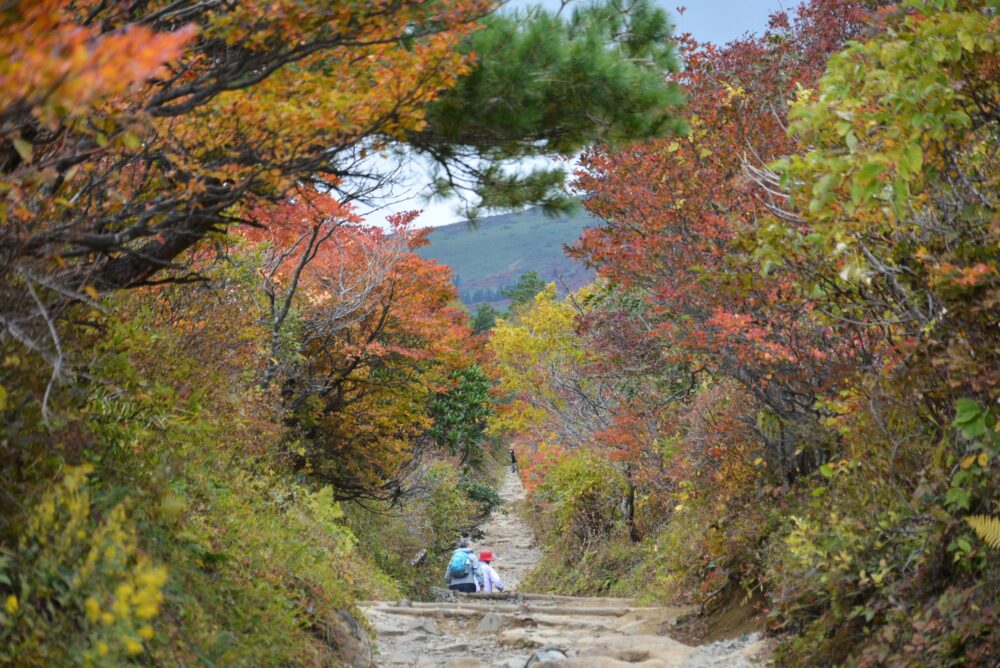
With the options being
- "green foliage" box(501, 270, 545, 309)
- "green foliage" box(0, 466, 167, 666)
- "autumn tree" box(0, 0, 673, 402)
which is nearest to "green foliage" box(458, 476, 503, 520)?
"autumn tree" box(0, 0, 673, 402)

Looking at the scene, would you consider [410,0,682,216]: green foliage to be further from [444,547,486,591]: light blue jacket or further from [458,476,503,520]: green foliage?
[458,476,503,520]: green foliage

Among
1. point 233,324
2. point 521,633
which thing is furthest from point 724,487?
point 233,324

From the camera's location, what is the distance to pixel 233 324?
918cm

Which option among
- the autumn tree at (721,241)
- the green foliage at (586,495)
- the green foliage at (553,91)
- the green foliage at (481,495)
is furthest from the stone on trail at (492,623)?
the green foliage at (481,495)

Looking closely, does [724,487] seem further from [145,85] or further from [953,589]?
[145,85]

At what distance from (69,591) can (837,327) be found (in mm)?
5272

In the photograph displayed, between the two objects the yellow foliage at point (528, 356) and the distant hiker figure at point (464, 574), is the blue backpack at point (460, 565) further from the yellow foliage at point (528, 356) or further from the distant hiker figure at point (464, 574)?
the yellow foliage at point (528, 356)

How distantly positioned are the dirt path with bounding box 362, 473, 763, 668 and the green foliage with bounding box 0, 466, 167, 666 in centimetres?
384

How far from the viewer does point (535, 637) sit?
9.28 m

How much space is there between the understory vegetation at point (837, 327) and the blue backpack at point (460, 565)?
4.06m

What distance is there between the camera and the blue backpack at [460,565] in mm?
15562

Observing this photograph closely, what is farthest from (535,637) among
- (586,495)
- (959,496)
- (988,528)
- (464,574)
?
(586,495)

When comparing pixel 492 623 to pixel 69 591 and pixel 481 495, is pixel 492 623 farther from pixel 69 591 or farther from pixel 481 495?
pixel 481 495

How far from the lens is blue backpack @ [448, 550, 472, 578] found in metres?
15.6
